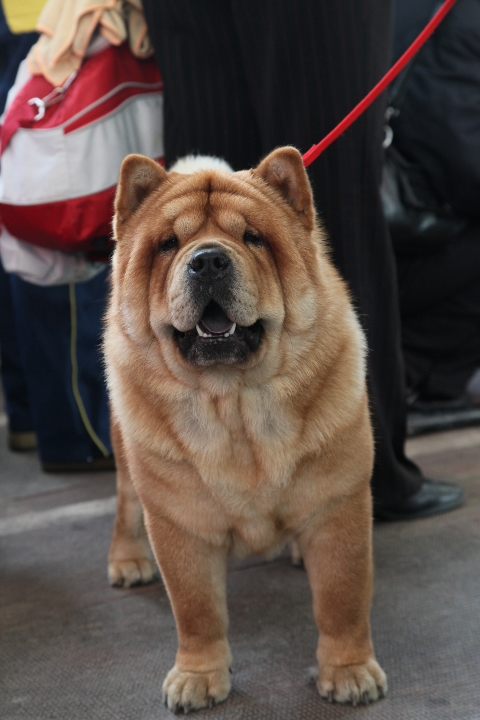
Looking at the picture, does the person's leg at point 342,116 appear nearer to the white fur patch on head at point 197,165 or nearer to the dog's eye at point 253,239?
the white fur patch on head at point 197,165

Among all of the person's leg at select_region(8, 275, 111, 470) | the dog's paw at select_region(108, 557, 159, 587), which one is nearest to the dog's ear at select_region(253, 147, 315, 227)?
the dog's paw at select_region(108, 557, 159, 587)

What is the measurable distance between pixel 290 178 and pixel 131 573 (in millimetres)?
1033

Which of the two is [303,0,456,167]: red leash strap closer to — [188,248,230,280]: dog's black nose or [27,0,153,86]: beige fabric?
[188,248,230,280]: dog's black nose

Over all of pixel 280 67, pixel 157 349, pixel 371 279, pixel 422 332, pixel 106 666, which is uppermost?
pixel 280 67

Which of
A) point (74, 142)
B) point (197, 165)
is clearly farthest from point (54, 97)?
point (197, 165)

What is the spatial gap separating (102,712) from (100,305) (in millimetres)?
1564

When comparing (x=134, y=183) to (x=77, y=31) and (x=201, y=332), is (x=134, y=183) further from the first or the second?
(x=77, y=31)

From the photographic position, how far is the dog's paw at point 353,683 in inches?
51.6

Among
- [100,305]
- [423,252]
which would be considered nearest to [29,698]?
[100,305]

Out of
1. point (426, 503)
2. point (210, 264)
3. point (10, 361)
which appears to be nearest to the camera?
point (210, 264)

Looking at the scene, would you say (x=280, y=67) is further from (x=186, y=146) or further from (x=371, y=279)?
(x=371, y=279)

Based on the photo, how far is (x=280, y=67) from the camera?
1740 millimetres

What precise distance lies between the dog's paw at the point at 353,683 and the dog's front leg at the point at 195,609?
180 millimetres

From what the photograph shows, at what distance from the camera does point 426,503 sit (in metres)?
2.09
